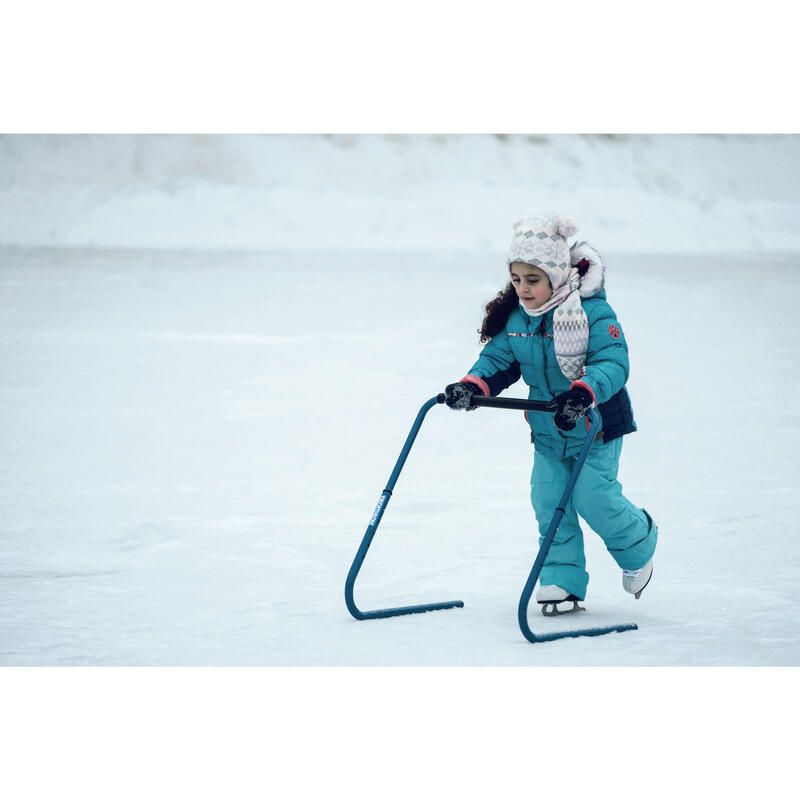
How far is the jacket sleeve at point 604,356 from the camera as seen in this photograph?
321cm

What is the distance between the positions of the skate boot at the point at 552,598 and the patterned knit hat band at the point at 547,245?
78cm

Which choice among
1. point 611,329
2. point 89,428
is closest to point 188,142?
point 89,428

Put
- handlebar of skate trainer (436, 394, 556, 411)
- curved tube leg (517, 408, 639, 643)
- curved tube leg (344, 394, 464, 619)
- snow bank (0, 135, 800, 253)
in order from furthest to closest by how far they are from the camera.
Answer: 1. snow bank (0, 135, 800, 253)
2. curved tube leg (344, 394, 464, 619)
3. handlebar of skate trainer (436, 394, 556, 411)
4. curved tube leg (517, 408, 639, 643)

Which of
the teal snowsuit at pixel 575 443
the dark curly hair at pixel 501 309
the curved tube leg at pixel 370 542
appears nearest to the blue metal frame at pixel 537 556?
the curved tube leg at pixel 370 542

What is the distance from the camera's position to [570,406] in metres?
3.12

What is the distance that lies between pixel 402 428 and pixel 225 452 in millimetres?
857

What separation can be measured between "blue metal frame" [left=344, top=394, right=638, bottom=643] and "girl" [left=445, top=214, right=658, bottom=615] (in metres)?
0.06

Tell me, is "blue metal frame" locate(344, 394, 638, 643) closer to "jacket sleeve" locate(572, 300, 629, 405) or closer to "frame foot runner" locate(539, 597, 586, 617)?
"jacket sleeve" locate(572, 300, 629, 405)

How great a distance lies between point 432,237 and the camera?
9773mm

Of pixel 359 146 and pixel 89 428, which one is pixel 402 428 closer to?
pixel 89 428

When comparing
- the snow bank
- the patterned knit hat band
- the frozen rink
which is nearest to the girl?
the patterned knit hat band

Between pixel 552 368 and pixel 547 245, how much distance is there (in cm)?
31

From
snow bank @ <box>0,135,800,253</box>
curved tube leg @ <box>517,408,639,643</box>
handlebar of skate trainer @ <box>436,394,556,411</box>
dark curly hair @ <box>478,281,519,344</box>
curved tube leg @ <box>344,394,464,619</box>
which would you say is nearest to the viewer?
curved tube leg @ <box>517,408,639,643</box>

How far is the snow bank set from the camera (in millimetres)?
9148
